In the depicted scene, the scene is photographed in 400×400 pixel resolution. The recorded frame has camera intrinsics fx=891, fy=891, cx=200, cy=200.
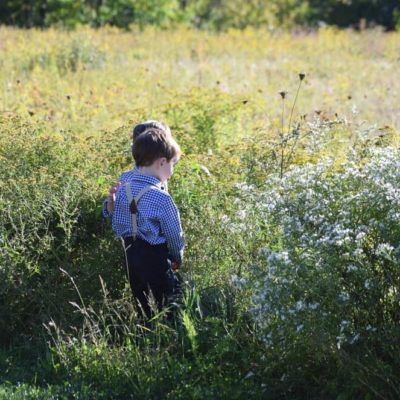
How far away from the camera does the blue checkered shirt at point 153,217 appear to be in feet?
17.4

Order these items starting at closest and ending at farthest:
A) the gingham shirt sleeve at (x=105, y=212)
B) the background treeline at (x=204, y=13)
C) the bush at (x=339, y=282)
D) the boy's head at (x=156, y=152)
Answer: the bush at (x=339, y=282), the boy's head at (x=156, y=152), the gingham shirt sleeve at (x=105, y=212), the background treeline at (x=204, y=13)

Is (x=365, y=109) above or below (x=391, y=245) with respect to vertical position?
below

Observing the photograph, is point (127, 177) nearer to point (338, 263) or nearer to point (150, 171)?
point (150, 171)

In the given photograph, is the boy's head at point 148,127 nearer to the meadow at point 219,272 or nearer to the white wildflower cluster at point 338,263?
the meadow at point 219,272

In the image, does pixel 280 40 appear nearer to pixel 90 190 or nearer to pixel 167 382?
pixel 90 190

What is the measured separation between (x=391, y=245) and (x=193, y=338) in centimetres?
119

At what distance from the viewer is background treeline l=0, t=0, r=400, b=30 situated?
72.4 ft

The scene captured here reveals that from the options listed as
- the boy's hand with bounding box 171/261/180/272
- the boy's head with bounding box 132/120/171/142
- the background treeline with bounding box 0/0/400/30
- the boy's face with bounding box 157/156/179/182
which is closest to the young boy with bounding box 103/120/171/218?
the boy's head with bounding box 132/120/171/142

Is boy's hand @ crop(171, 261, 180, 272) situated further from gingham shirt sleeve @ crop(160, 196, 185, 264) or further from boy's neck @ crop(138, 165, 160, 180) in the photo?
boy's neck @ crop(138, 165, 160, 180)

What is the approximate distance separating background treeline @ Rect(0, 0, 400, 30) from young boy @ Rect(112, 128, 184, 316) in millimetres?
16179

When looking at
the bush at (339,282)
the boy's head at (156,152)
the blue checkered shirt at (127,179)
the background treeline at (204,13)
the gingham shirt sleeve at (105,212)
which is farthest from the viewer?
the background treeline at (204,13)

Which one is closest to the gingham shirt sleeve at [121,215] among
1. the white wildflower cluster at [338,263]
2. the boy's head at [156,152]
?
the boy's head at [156,152]

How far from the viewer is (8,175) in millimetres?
6234

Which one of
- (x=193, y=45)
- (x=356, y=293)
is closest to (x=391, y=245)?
(x=356, y=293)
